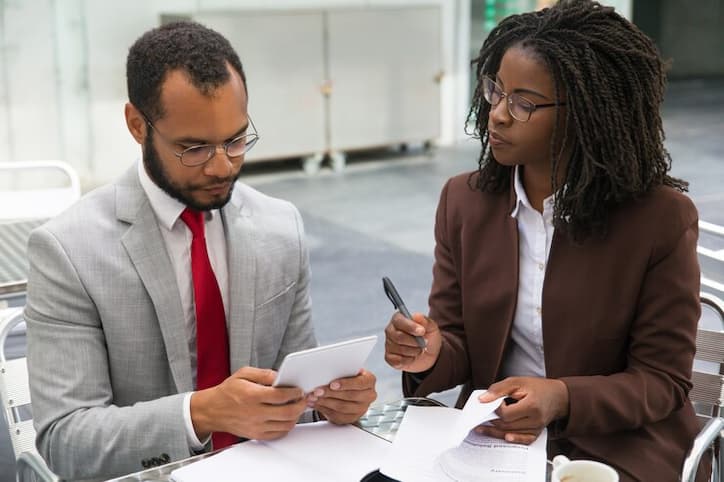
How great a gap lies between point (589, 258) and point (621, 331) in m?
0.16

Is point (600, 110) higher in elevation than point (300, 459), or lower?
higher

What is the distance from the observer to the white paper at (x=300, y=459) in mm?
1621

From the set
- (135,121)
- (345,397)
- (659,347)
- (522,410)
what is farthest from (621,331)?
(135,121)

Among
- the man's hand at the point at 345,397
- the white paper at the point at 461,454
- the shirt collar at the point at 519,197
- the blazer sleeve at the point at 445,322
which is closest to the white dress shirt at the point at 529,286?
the shirt collar at the point at 519,197

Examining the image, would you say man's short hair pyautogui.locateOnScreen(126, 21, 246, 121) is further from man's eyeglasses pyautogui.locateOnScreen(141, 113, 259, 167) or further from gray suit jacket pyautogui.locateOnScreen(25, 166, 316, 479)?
gray suit jacket pyautogui.locateOnScreen(25, 166, 316, 479)

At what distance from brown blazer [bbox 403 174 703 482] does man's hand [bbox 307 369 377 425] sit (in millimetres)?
320

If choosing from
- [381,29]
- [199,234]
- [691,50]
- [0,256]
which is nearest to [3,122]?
[381,29]

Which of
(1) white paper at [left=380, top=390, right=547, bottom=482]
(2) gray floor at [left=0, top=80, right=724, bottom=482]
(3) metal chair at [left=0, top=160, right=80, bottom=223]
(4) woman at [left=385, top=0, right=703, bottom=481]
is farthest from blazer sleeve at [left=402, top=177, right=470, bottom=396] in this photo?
(3) metal chair at [left=0, top=160, right=80, bottom=223]

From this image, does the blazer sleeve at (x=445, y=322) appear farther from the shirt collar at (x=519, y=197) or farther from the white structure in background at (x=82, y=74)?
the white structure in background at (x=82, y=74)

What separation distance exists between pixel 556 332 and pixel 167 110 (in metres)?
0.89

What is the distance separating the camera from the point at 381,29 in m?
8.08

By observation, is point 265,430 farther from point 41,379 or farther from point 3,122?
point 3,122

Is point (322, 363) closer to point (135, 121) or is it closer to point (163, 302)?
point (163, 302)

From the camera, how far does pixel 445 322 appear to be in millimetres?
2211
